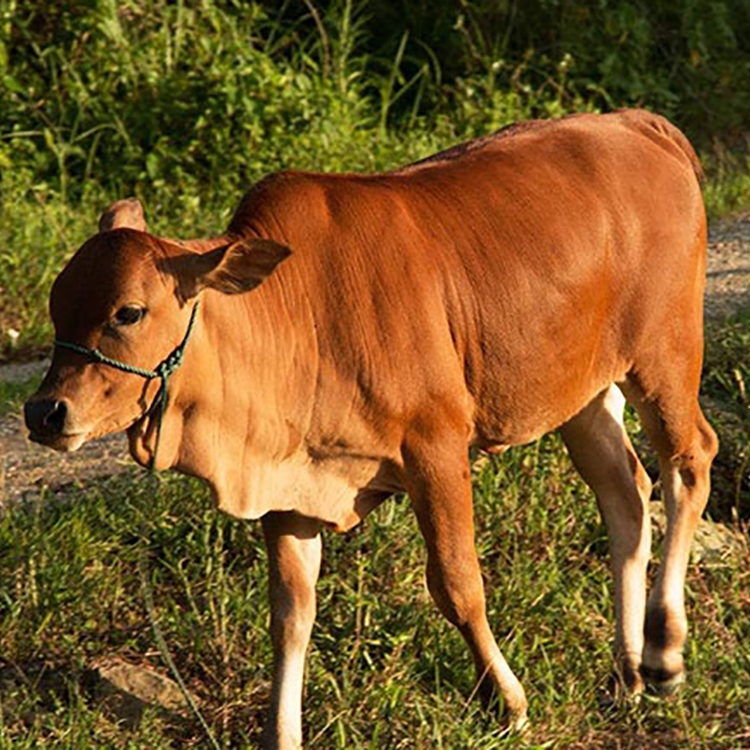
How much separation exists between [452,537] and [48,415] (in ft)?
3.49

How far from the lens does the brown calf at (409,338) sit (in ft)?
12.0

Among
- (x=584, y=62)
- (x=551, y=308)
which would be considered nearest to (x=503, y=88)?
(x=584, y=62)

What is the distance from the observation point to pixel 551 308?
4305mm

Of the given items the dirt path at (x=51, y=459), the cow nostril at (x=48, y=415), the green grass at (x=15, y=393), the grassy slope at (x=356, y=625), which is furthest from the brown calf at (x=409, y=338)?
the green grass at (x=15, y=393)

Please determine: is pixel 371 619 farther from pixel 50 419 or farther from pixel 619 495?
pixel 50 419

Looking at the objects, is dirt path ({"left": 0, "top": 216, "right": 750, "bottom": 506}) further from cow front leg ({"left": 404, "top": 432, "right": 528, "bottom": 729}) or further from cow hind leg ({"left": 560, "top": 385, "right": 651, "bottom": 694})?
cow front leg ({"left": 404, "top": 432, "right": 528, "bottom": 729})

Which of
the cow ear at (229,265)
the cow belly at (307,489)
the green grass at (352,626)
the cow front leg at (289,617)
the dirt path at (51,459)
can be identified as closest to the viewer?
the cow ear at (229,265)

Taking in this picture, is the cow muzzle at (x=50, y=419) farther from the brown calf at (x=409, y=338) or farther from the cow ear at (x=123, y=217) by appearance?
the cow ear at (x=123, y=217)

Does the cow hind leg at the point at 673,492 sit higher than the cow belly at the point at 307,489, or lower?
lower

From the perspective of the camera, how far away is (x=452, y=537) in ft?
13.4

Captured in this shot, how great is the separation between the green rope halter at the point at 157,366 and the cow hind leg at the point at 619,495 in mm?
1591

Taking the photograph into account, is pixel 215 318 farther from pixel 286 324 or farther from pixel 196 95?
pixel 196 95

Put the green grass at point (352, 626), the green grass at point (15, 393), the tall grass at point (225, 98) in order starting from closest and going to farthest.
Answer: the green grass at point (352, 626) → the green grass at point (15, 393) → the tall grass at point (225, 98)

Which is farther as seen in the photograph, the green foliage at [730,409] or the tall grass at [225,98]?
the tall grass at [225,98]
